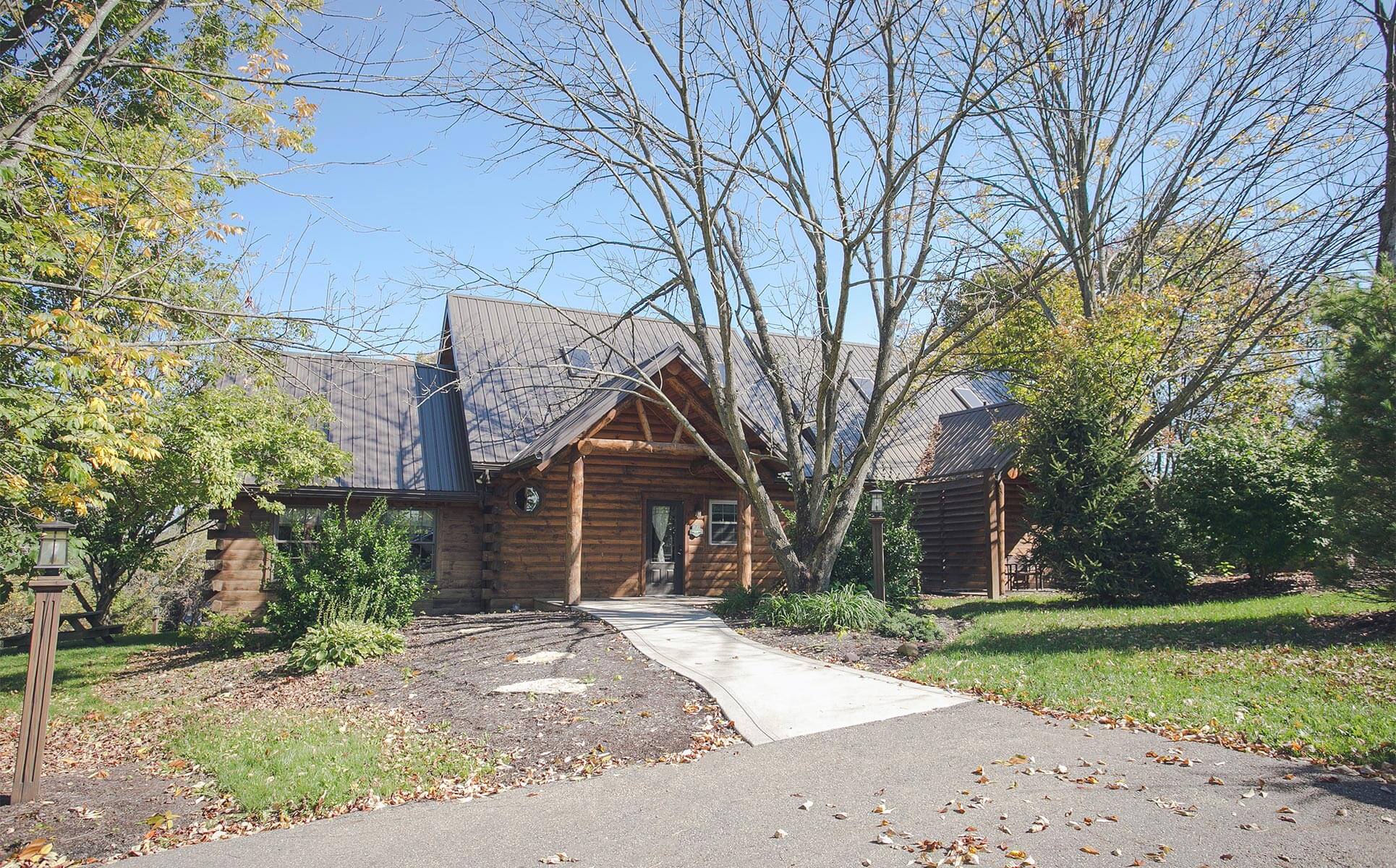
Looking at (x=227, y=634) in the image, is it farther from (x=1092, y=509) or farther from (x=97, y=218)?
(x=1092, y=509)

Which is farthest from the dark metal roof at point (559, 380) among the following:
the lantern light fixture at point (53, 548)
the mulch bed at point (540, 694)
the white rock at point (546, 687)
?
the lantern light fixture at point (53, 548)

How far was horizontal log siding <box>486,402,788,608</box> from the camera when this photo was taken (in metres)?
17.6

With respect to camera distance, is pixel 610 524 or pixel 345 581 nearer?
pixel 345 581

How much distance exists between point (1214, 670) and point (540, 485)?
12236mm

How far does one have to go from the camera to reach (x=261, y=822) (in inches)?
248

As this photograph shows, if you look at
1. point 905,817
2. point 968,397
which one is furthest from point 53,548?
point 968,397

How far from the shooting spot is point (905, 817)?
583 cm

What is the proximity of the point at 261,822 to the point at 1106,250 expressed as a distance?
21145 millimetres

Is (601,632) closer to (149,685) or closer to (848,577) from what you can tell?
(848,577)

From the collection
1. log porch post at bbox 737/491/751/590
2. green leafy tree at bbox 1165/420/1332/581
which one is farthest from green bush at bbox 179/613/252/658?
green leafy tree at bbox 1165/420/1332/581

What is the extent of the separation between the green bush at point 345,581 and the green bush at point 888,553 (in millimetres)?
7194

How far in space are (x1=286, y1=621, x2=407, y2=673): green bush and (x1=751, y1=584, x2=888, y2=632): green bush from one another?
5335mm

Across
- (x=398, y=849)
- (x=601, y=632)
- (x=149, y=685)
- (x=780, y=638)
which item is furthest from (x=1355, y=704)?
(x=149, y=685)

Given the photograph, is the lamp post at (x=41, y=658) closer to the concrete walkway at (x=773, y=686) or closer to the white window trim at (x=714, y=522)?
the concrete walkway at (x=773, y=686)
